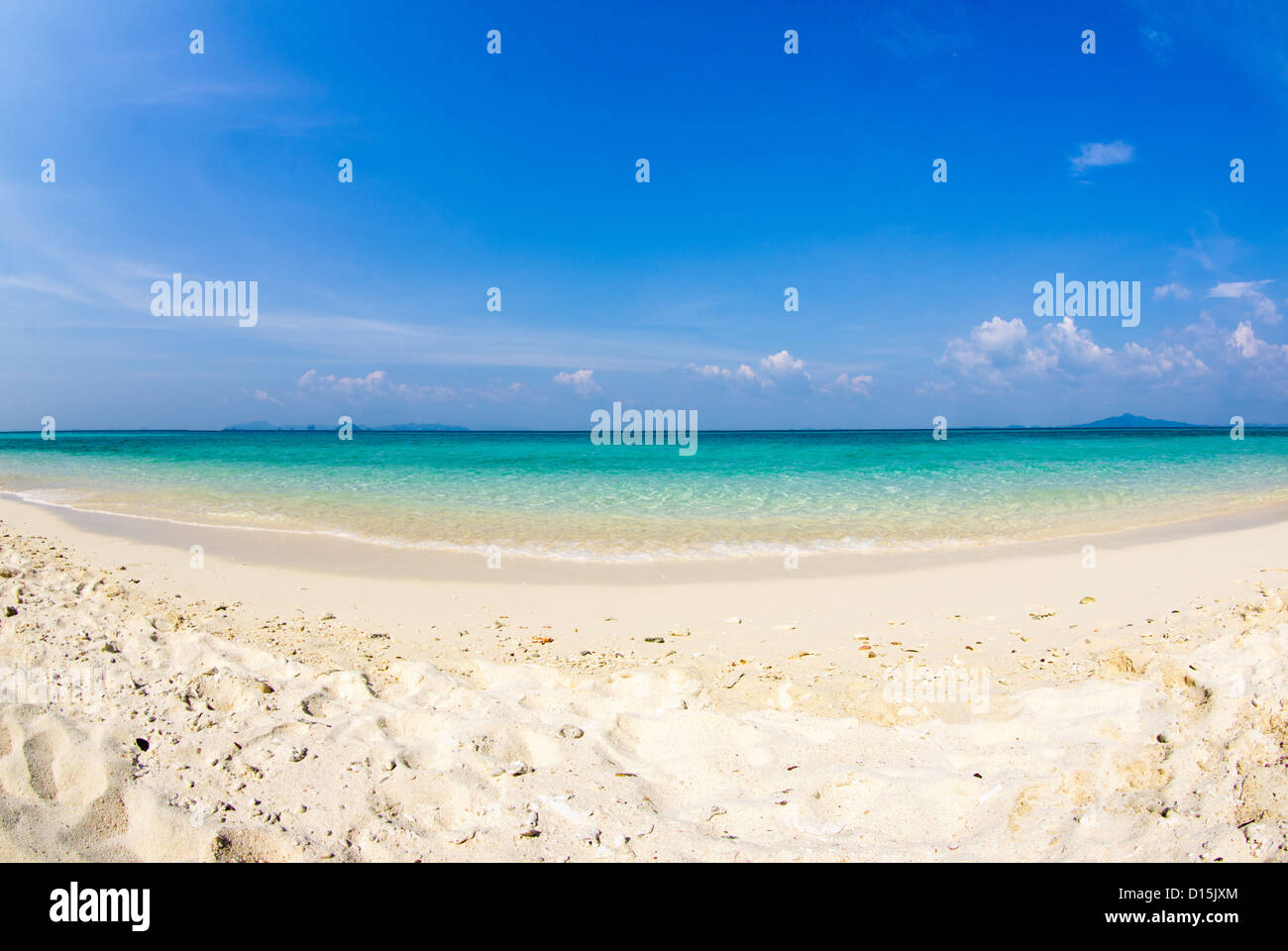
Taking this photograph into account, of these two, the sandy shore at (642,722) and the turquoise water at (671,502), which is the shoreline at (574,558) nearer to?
the turquoise water at (671,502)

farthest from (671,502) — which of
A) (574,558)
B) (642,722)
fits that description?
(642,722)

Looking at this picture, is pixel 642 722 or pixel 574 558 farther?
pixel 574 558

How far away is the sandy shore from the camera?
9.54 ft

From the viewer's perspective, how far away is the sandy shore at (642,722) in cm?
291

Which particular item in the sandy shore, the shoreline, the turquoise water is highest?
the turquoise water

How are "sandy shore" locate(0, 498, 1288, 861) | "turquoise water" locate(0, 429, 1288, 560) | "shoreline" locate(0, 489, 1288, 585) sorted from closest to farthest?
"sandy shore" locate(0, 498, 1288, 861), "shoreline" locate(0, 489, 1288, 585), "turquoise water" locate(0, 429, 1288, 560)

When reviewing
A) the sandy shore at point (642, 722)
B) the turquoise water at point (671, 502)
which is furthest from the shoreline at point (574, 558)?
the sandy shore at point (642, 722)

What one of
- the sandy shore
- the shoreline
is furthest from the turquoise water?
the sandy shore

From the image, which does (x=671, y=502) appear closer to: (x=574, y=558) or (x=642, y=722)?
(x=574, y=558)

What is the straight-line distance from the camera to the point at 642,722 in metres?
4.23

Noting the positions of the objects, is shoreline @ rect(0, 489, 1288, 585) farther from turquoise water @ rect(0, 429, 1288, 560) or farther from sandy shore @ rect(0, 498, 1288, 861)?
sandy shore @ rect(0, 498, 1288, 861)
